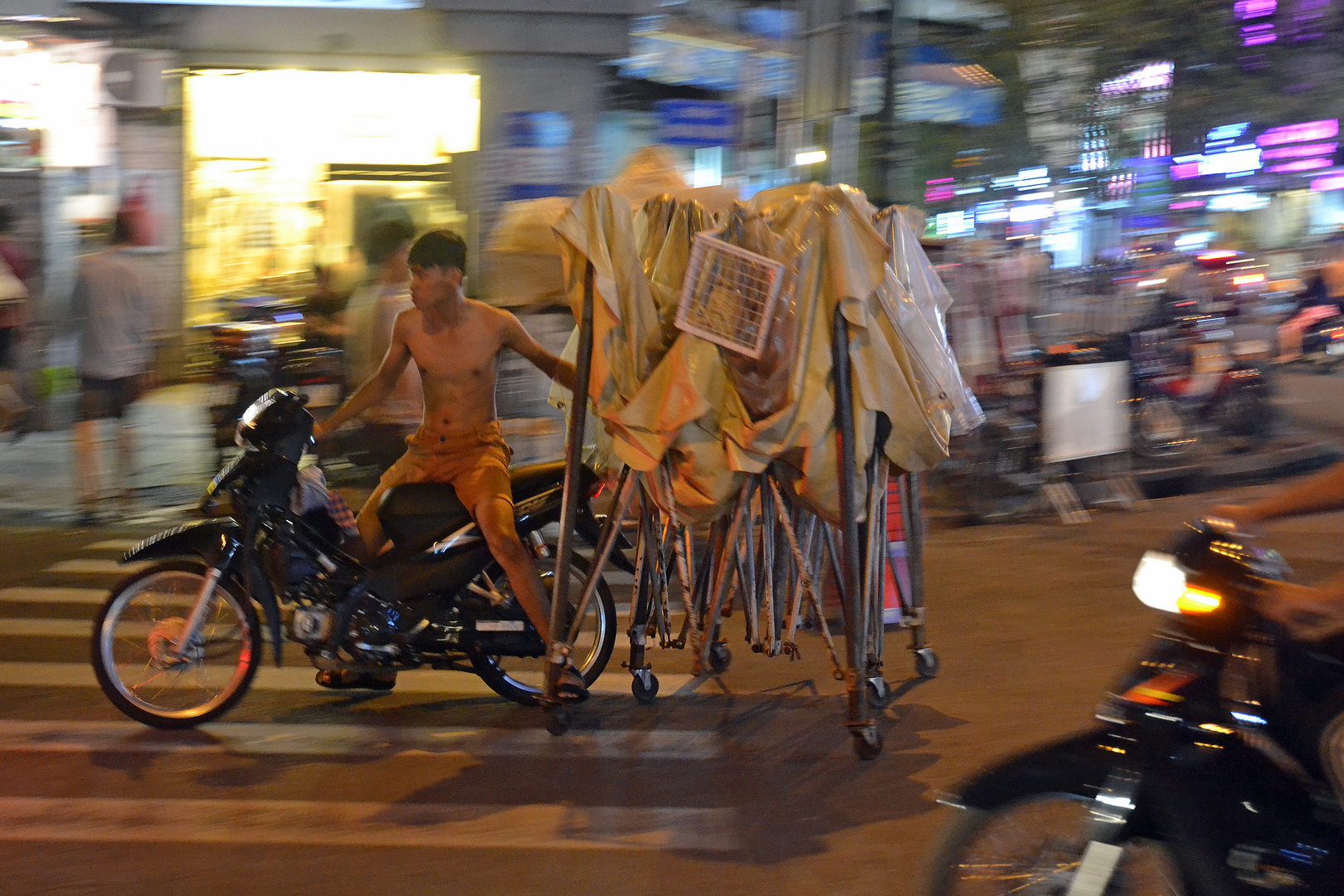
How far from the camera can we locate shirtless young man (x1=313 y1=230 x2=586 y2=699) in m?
5.14

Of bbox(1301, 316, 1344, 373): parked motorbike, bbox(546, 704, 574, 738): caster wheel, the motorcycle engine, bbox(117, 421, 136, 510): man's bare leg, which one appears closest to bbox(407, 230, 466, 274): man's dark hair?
the motorcycle engine

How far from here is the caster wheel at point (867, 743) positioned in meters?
4.72

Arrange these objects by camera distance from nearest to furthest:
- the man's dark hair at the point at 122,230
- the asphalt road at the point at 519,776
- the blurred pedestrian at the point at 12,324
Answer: the asphalt road at the point at 519,776 → the man's dark hair at the point at 122,230 → the blurred pedestrian at the point at 12,324

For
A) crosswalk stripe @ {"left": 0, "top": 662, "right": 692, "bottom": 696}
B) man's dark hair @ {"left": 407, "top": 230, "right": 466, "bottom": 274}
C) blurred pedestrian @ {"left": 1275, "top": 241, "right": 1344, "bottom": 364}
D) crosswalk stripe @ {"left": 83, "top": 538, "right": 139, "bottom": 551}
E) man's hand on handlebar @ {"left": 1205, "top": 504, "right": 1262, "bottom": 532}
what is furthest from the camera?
blurred pedestrian @ {"left": 1275, "top": 241, "right": 1344, "bottom": 364}

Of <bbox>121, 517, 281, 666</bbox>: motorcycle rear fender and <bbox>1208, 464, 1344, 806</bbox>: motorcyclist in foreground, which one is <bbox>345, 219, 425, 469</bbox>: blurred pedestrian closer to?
<bbox>121, 517, 281, 666</bbox>: motorcycle rear fender

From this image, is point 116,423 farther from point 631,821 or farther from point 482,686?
point 631,821

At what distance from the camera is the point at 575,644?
5465 millimetres

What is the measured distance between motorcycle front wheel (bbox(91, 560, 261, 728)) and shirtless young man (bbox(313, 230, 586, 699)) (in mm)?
638

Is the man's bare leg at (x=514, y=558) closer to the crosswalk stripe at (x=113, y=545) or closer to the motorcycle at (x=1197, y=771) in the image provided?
the motorcycle at (x=1197, y=771)

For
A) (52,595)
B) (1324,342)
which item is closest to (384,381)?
(52,595)

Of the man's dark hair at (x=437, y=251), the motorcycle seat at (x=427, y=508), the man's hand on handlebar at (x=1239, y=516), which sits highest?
the man's dark hair at (x=437, y=251)

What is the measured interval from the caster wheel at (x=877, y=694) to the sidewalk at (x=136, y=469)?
19.3 feet

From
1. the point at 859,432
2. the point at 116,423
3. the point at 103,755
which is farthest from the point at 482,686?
the point at 116,423

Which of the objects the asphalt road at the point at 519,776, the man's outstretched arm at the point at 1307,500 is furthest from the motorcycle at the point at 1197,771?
the asphalt road at the point at 519,776
